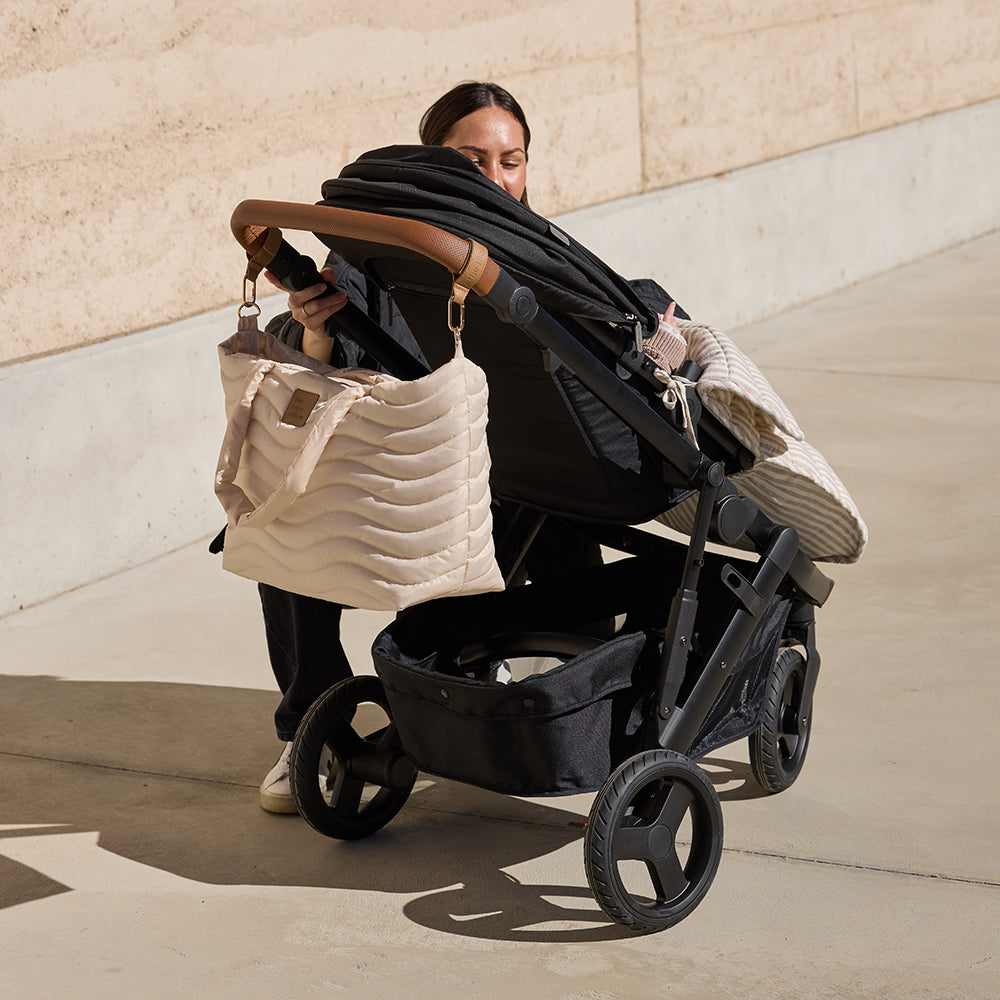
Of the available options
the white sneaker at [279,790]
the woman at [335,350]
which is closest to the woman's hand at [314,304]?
the woman at [335,350]

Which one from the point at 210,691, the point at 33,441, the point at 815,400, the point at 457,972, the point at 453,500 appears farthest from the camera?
the point at 815,400

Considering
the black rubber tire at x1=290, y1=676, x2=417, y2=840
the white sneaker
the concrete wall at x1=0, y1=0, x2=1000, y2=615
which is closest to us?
the black rubber tire at x1=290, y1=676, x2=417, y2=840

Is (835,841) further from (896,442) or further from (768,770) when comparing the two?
(896,442)

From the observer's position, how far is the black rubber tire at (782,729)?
3.44m

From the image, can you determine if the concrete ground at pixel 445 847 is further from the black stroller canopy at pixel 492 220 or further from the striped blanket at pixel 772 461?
the black stroller canopy at pixel 492 220

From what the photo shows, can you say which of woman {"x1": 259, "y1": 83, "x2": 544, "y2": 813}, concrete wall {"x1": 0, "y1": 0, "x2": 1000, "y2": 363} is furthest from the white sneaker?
concrete wall {"x1": 0, "y1": 0, "x2": 1000, "y2": 363}

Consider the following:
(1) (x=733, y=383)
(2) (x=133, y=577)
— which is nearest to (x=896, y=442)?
(2) (x=133, y=577)

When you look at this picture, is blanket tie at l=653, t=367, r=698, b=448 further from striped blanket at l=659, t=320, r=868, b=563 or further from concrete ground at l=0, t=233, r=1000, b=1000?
concrete ground at l=0, t=233, r=1000, b=1000

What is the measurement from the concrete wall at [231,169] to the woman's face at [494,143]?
1.87 metres

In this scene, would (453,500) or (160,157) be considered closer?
(453,500)

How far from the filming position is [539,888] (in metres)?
3.19

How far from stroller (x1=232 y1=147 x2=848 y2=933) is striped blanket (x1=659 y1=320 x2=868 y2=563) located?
45 millimetres

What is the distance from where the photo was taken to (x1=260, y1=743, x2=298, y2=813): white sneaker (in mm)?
3555

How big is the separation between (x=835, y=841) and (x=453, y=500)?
46.2 inches
